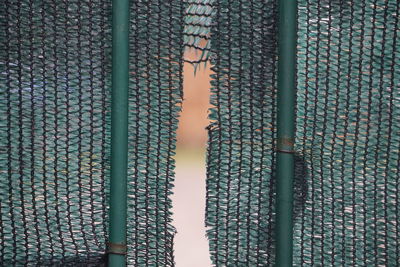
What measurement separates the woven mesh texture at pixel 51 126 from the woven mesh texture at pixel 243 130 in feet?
0.97

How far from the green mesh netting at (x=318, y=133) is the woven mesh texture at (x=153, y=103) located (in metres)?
0.11

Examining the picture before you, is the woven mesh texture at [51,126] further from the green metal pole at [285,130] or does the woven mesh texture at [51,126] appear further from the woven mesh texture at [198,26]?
the green metal pole at [285,130]

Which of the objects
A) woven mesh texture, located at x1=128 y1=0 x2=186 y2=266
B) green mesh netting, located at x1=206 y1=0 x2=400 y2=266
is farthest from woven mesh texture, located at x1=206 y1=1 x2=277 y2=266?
woven mesh texture, located at x1=128 y1=0 x2=186 y2=266

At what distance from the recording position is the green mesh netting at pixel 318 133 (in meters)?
1.41

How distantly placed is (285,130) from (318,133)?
10 centimetres

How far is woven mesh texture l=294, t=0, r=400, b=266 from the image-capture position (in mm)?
1401

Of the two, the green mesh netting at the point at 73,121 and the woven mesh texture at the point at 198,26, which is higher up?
the woven mesh texture at the point at 198,26

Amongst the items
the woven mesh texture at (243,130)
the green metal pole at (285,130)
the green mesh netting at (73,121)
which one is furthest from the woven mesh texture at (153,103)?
the green metal pole at (285,130)

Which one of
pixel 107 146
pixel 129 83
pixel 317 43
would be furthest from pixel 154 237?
pixel 317 43

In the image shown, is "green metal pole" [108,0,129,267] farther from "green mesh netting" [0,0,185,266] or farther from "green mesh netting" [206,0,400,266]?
"green mesh netting" [206,0,400,266]

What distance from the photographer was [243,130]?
56.4 inches

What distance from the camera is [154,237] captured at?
4.78 ft

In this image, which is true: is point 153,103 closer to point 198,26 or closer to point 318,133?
point 198,26

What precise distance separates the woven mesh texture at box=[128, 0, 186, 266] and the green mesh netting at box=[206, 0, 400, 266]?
0.35 ft
